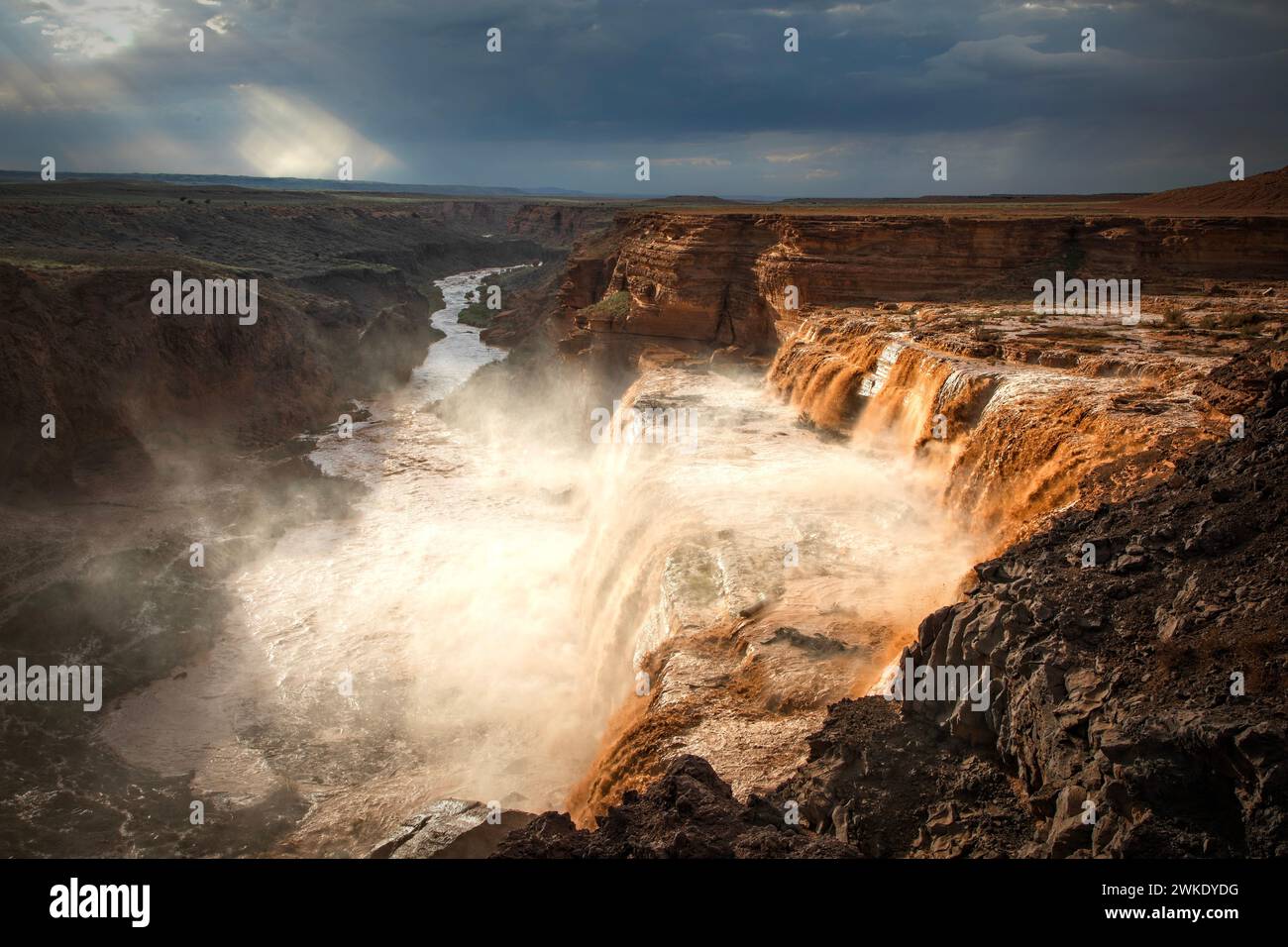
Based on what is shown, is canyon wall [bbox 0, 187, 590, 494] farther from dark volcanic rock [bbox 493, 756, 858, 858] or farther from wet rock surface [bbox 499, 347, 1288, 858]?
wet rock surface [bbox 499, 347, 1288, 858]

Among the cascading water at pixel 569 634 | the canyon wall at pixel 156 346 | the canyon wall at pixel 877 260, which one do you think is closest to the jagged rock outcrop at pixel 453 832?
the cascading water at pixel 569 634

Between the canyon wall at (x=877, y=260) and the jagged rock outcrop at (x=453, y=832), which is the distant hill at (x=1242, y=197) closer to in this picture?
the canyon wall at (x=877, y=260)

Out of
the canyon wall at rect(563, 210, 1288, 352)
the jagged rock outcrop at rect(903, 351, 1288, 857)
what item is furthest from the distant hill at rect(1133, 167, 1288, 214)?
the jagged rock outcrop at rect(903, 351, 1288, 857)

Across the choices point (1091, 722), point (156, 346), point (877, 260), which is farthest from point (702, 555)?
point (156, 346)

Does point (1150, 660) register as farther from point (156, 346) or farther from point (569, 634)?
point (156, 346)

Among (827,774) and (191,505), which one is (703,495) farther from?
(191,505)

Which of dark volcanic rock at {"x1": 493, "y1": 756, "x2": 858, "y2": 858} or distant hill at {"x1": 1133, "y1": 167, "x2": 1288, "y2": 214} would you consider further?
distant hill at {"x1": 1133, "y1": 167, "x2": 1288, "y2": 214}
